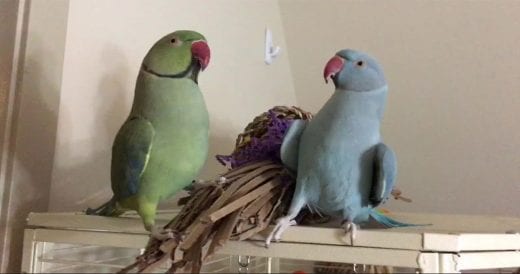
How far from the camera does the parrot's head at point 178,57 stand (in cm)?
77

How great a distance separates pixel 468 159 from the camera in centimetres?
127

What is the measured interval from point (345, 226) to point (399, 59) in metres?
0.67

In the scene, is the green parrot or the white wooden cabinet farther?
the green parrot

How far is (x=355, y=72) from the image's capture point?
2.42 feet

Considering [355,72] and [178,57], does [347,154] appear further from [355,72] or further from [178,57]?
[178,57]

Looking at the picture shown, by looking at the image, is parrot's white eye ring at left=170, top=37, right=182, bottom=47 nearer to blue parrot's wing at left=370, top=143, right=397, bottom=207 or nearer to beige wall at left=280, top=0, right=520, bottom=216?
blue parrot's wing at left=370, top=143, right=397, bottom=207

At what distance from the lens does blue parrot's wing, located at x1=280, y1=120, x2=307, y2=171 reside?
2.59ft

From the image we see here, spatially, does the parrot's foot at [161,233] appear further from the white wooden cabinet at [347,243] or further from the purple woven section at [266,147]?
the purple woven section at [266,147]

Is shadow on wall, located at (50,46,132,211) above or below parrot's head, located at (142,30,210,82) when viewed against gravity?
below

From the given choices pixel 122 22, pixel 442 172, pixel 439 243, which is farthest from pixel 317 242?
pixel 442 172

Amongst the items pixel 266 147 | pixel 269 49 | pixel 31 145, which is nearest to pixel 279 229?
pixel 266 147

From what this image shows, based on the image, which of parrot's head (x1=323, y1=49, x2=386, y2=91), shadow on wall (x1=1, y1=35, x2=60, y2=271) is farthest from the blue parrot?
shadow on wall (x1=1, y1=35, x2=60, y2=271)

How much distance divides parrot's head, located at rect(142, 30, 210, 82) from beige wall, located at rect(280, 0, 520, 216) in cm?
60

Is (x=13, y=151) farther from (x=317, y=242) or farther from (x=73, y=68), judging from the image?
(x=317, y=242)
